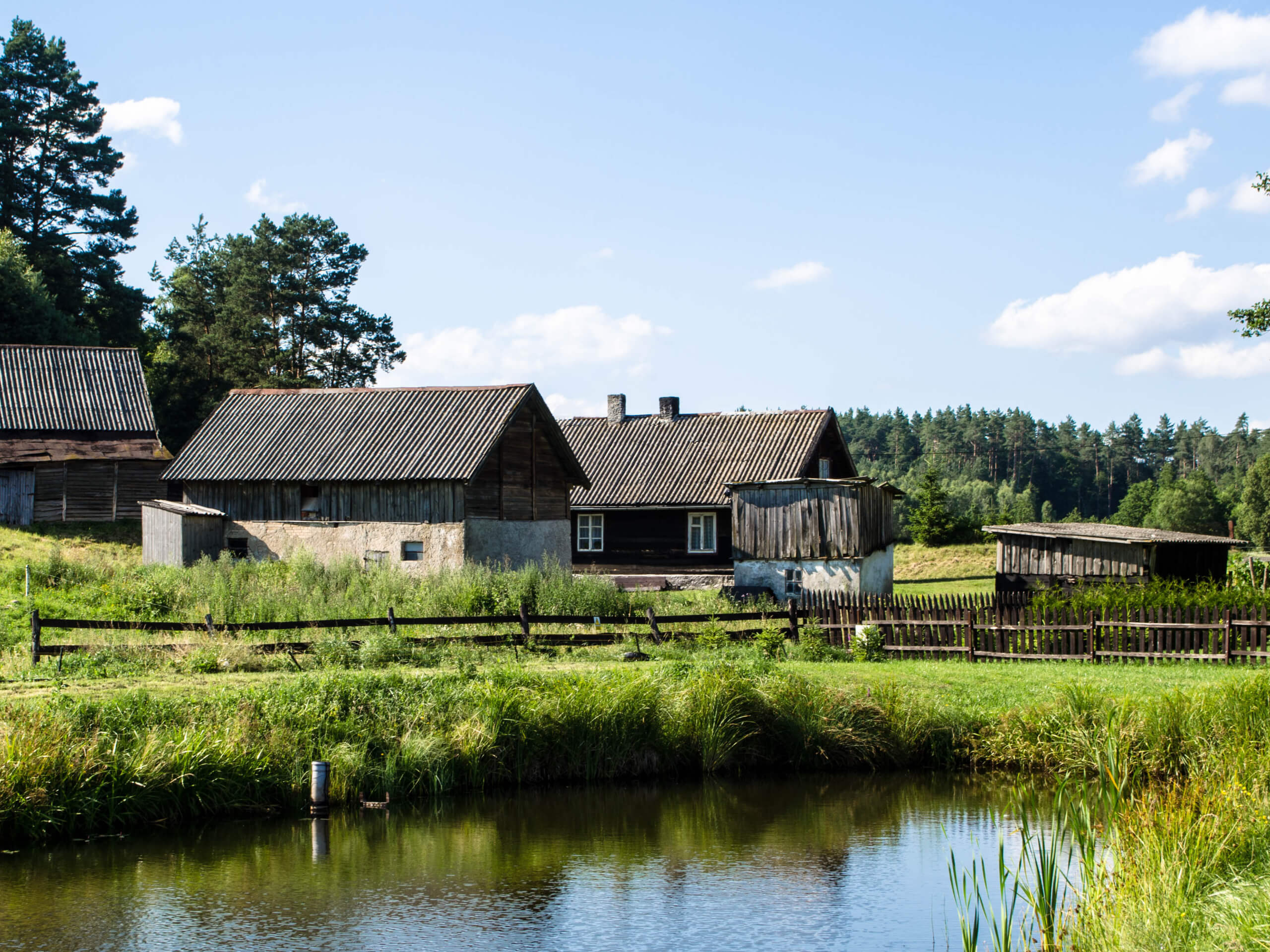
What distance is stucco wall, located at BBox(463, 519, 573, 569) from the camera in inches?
1273

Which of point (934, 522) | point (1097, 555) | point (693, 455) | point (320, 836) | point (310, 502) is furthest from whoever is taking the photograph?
point (934, 522)

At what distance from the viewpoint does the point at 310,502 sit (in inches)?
1328

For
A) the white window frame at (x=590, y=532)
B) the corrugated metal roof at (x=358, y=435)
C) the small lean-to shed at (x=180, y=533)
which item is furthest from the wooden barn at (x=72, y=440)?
the white window frame at (x=590, y=532)

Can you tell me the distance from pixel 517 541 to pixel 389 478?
3997 millimetres

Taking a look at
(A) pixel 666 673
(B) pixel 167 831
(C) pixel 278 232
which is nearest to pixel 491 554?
(A) pixel 666 673

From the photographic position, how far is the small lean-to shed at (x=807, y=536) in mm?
Answer: 33000

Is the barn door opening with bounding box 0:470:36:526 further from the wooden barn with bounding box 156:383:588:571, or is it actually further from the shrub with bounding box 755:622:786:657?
the shrub with bounding box 755:622:786:657

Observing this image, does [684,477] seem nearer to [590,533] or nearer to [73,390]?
[590,533]

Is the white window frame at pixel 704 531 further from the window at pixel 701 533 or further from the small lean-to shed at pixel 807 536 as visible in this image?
the small lean-to shed at pixel 807 536

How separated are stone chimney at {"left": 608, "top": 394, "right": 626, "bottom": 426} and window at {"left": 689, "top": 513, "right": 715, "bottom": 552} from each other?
20.3ft

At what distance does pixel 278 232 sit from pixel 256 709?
4532 cm

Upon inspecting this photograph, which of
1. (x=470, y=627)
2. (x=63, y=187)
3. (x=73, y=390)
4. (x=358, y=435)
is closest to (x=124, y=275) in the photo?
(x=63, y=187)

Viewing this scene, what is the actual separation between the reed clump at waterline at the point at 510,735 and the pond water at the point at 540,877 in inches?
20.3

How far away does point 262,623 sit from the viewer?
813 inches
